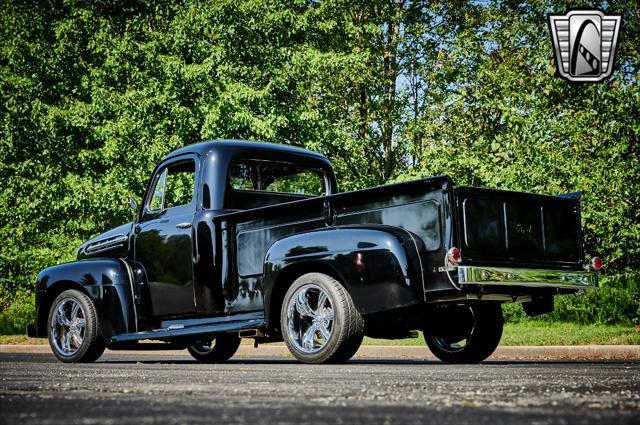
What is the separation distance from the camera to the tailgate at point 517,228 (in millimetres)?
7801

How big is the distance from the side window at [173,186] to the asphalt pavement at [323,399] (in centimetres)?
375

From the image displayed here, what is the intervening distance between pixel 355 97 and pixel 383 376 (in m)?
21.5


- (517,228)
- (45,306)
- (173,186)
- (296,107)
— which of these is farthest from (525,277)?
(296,107)

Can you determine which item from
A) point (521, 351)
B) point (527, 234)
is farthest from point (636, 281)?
point (527, 234)

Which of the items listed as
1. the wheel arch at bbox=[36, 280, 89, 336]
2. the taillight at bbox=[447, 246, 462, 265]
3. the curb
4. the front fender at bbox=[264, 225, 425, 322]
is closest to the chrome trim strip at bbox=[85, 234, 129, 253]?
the wheel arch at bbox=[36, 280, 89, 336]

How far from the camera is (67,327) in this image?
1048 cm

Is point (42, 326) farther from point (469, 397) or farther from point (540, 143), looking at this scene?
point (540, 143)

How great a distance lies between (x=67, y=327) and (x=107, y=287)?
881mm

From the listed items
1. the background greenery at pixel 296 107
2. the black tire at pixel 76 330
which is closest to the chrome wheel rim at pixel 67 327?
the black tire at pixel 76 330

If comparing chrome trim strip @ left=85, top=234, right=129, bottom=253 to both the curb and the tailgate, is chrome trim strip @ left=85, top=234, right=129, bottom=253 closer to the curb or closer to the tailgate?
the curb

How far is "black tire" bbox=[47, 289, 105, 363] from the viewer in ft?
33.0

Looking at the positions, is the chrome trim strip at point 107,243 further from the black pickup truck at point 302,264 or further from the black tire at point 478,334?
the black tire at point 478,334

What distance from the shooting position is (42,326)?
35.3 ft

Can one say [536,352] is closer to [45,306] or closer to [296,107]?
[45,306]
